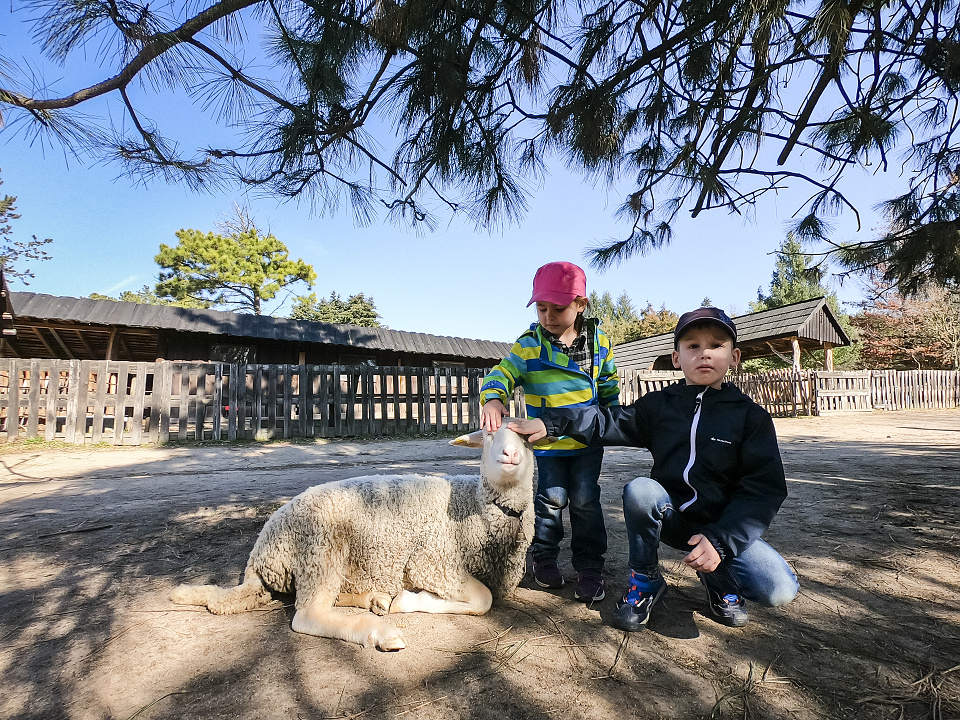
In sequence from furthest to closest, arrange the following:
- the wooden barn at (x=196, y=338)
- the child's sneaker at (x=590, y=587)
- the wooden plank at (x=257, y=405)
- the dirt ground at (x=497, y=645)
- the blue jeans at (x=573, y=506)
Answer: the wooden barn at (x=196, y=338)
the wooden plank at (x=257, y=405)
the blue jeans at (x=573, y=506)
the child's sneaker at (x=590, y=587)
the dirt ground at (x=497, y=645)

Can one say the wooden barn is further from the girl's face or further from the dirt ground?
the girl's face

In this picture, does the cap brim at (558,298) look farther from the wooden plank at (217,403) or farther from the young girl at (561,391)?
the wooden plank at (217,403)

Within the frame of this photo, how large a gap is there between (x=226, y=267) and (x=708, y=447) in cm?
3358

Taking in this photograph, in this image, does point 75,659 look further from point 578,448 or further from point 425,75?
point 425,75

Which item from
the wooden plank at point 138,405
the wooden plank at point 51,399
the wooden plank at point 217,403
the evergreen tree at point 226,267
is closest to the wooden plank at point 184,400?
the wooden plank at point 217,403

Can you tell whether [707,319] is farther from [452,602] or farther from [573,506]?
[452,602]

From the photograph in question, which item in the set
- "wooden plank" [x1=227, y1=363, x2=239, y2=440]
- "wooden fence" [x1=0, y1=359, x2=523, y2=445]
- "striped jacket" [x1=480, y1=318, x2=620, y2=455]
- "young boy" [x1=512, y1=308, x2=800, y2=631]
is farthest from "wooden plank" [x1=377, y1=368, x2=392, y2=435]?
"young boy" [x1=512, y1=308, x2=800, y2=631]

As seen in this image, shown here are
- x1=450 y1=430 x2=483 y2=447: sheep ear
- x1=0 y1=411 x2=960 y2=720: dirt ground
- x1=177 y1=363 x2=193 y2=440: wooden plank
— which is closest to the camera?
x1=0 y1=411 x2=960 y2=720: dirt ground

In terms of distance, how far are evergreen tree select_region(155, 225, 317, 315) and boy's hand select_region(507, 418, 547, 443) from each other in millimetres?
32880

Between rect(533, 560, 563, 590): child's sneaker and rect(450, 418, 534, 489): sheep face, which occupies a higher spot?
rect(450, 418, 534, 489): sheep face

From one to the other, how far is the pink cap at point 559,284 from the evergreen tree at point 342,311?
119 ft

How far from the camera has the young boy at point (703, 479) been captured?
1.74 meters

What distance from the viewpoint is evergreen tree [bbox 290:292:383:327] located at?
37.6 m

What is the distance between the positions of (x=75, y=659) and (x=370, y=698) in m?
1.05
